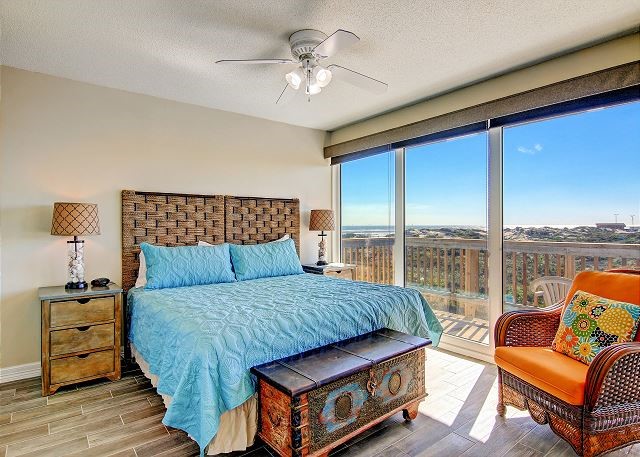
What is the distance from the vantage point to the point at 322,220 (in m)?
4.68

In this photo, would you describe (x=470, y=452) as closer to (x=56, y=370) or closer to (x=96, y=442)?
(x=96, y=442)

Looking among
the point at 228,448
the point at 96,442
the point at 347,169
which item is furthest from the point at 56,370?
the point at 347,169

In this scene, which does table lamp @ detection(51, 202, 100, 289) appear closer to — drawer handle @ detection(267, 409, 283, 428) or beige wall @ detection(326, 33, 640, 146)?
drawer handle @ detection(267, 409, 283, 428)

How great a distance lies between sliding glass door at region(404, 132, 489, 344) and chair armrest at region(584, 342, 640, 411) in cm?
161

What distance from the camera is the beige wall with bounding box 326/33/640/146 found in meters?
2.54

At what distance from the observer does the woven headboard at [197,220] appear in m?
3.54

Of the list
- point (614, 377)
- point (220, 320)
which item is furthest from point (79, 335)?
point (614, 377)

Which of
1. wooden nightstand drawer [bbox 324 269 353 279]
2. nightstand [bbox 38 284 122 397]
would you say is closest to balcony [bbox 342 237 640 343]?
wooden nightstand drawer [bbox 324 269 353 279]

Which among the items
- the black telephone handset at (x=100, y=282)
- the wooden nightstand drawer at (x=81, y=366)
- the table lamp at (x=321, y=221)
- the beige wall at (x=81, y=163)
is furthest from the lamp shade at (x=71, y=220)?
the table lamp at (x=321, y=221)

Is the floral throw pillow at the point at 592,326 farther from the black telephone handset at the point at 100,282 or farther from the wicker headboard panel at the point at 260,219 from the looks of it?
the black telephone handset at the point at 100,282

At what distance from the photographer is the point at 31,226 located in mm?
3107

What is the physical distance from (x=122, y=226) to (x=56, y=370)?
1.35 metres

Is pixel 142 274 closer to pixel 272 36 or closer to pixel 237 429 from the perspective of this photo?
pixel 237 429

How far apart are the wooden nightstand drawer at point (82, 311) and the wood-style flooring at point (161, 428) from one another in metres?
0.55
